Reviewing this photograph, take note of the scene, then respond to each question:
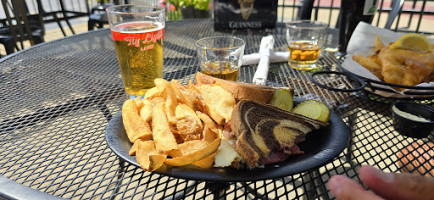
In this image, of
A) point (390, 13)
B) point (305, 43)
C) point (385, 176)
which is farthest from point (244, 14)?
point (385, 176)

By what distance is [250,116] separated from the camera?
772mm

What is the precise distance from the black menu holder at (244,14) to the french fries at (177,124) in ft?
4.18

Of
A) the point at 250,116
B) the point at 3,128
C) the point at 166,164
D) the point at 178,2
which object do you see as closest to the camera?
the point at 166,164

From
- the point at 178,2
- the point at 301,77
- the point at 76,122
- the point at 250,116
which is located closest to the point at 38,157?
the point at 76,122

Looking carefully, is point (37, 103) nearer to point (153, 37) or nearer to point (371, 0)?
point (153, 37)

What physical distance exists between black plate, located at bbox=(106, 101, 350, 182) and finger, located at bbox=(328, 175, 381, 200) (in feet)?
0.77

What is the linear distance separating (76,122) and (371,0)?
173 cm

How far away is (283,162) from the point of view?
701 mm

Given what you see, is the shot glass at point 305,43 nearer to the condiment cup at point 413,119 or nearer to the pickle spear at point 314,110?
the condiment cup at point 413,119

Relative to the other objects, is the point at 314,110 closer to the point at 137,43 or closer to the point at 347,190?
the point at 347,190

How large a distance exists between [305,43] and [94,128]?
1281 mm

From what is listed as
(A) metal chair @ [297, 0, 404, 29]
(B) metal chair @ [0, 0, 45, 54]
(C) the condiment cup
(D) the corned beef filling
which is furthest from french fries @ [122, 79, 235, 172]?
(B) metal chair @ [0, 0, 45, 54]

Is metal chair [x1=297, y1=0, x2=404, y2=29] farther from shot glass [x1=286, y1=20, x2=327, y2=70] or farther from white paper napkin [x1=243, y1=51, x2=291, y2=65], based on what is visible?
white paper napkin [x1=243, y1=51, x2=291, y2=65]

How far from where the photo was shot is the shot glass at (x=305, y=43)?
1.61 metres
